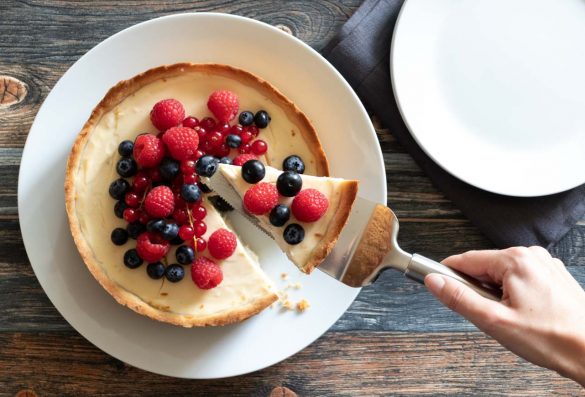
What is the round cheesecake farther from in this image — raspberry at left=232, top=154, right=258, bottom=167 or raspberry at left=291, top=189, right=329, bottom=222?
raspberry at left=291, top=189, right=329, bottom=222

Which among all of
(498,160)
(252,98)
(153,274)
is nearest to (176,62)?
(252,98)

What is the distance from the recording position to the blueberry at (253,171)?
6.48ft

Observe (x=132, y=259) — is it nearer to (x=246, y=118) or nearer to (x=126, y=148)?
(x=126, y=148)

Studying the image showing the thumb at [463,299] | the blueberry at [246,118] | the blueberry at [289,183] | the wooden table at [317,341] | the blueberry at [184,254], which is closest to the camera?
the thumb at [463,299]

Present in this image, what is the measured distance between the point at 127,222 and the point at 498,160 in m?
1.55

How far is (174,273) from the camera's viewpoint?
2.08 m

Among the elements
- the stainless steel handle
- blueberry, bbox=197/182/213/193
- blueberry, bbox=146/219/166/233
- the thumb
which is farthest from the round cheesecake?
the thumb

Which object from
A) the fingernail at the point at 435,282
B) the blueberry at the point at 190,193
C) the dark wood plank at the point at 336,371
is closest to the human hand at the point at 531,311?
the fingernail at the point at 435,282

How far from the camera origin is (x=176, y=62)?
2.29 metres

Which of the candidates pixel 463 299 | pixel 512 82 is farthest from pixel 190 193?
pixel 512 82

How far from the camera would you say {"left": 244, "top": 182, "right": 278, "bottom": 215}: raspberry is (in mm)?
1962

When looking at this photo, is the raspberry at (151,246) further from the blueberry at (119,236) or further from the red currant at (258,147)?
the red currant at (258,147)

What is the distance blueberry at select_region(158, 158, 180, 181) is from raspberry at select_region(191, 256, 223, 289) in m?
0.32

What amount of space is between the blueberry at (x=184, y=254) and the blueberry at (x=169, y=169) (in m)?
0.26
